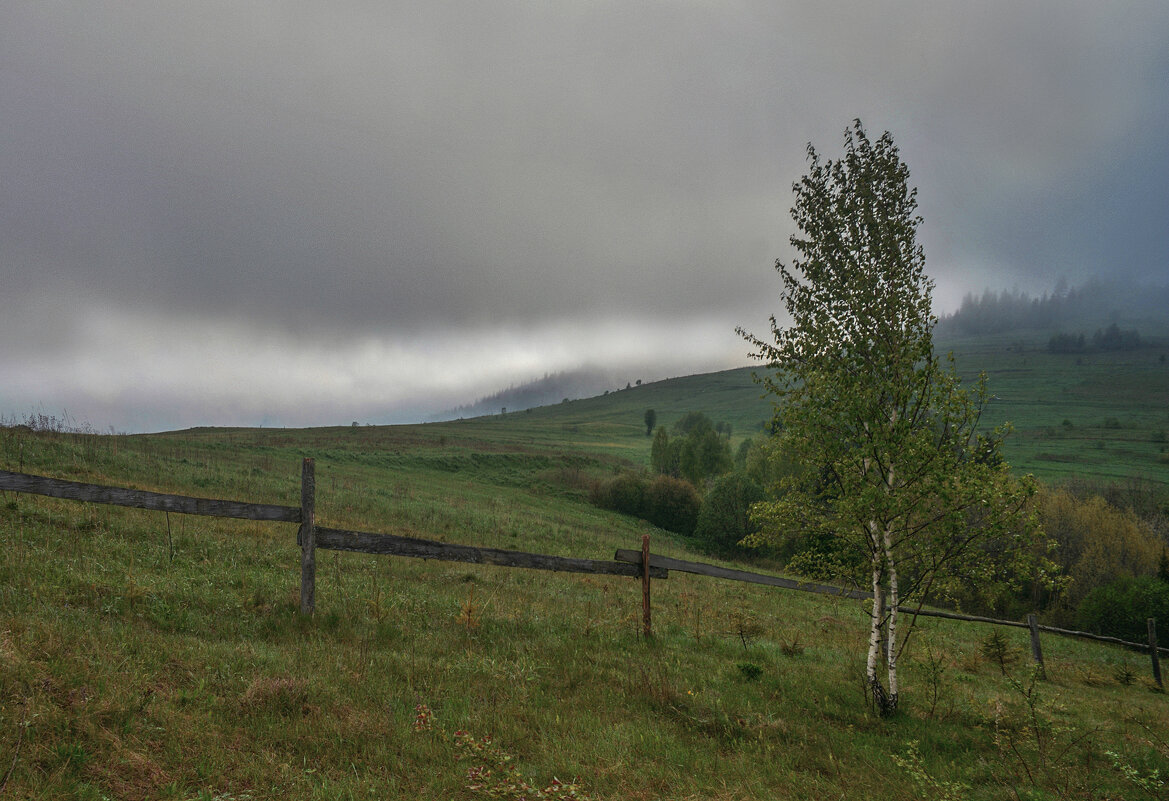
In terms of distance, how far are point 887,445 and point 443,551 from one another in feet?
22.3

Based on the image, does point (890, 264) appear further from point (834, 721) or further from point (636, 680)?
point (636, 680)

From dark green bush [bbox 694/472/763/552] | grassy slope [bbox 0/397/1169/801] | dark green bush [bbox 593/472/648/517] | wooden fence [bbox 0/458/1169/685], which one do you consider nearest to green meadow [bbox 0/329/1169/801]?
grassy slope [bbox 0/397/1169/801]

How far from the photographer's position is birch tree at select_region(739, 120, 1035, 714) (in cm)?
703

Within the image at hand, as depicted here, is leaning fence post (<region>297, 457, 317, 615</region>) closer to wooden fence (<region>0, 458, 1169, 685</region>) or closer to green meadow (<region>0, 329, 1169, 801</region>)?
wooden fence (<region>0, 458, 1169, 685</region>)

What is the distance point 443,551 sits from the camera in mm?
8250

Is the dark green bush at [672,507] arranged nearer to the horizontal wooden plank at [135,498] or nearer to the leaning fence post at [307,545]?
the leaning fence post at [307,545]

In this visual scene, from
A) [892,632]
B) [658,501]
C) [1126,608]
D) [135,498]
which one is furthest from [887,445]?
[658,501]

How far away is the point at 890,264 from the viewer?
29.1 ft

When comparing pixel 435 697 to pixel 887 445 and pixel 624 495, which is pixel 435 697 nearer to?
pixel 887 445

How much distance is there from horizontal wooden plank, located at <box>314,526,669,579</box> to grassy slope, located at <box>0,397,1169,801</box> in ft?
2.88

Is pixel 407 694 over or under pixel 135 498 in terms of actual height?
under

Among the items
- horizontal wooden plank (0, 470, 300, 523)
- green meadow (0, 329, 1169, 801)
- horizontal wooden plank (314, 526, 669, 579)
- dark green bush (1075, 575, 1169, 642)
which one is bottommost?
dark green bush (1075, 575, 1169, 642)

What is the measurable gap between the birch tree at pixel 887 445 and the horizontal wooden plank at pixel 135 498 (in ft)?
24.9

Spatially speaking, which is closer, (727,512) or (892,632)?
(892,632)
